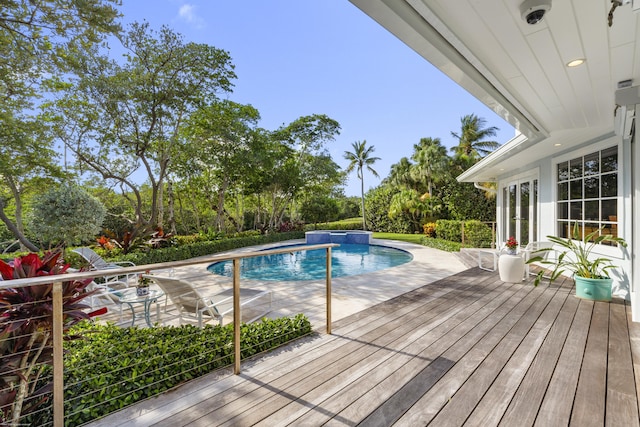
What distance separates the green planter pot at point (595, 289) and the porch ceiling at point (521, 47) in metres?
2.59

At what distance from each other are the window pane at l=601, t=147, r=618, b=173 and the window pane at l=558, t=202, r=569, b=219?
129cm

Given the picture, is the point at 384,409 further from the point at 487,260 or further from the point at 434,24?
the point at 487,260

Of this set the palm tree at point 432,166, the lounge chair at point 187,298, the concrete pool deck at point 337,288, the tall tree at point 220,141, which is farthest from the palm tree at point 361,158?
the lounge chair at point 187,298

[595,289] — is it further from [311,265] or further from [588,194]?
[311,265]

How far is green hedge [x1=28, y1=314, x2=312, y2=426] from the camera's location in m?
2.12

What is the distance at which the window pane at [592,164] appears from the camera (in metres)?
5.34

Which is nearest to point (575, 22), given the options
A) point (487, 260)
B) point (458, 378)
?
point (458, 378)

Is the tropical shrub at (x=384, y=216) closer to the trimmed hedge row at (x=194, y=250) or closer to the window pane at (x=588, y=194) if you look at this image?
the trimmed hedge row at (x=194, y=250)

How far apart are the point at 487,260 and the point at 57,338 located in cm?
926

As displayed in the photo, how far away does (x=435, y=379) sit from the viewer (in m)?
2.46

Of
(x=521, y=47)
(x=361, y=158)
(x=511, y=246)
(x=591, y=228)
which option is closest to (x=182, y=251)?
(x=511, y=246)

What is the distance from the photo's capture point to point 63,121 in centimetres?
1017

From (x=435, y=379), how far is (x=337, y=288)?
3.53 meters

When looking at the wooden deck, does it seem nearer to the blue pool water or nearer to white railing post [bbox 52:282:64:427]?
white railing post [bbox 52:282:64:427]
